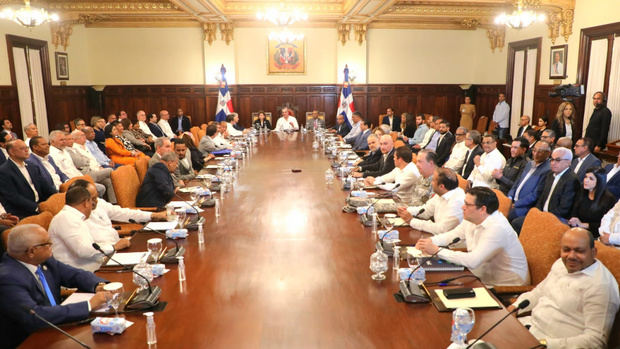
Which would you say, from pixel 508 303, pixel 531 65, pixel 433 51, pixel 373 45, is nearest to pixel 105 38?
pixel 373 45

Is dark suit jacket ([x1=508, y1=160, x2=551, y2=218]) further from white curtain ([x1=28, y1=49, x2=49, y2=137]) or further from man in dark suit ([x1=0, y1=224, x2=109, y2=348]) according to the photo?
white curtain ([x1=28, y1=49, x2=49, y2=137])

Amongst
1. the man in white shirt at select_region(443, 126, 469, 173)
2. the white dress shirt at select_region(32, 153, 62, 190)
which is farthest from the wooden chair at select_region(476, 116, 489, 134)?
the white dress shirt at select_region(32, 153, 62, 190)

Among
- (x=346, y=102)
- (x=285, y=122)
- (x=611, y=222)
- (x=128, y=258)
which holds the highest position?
(x=346, y=102)

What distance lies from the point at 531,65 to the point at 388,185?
9088mm

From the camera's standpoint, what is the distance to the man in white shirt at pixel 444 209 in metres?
3.64

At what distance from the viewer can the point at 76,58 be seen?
13.8m

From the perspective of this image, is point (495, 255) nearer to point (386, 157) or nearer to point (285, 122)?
point (386, 157)

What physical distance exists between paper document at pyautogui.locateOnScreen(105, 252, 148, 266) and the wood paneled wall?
1175 centimetres

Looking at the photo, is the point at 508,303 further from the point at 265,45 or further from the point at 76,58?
the point at 76,58

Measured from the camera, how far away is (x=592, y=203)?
4.57 meters

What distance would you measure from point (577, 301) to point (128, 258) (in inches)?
103

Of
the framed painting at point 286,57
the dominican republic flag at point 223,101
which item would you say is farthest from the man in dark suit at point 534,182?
the framed painting at point 286,57

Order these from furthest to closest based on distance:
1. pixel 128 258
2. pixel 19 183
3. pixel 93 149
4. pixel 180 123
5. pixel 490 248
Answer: pixel 180 123 → pixel 93 149 → pixel 19 183 → pixel 128 258 → pixel 490 248

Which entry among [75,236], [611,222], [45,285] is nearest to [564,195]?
[611,222]
